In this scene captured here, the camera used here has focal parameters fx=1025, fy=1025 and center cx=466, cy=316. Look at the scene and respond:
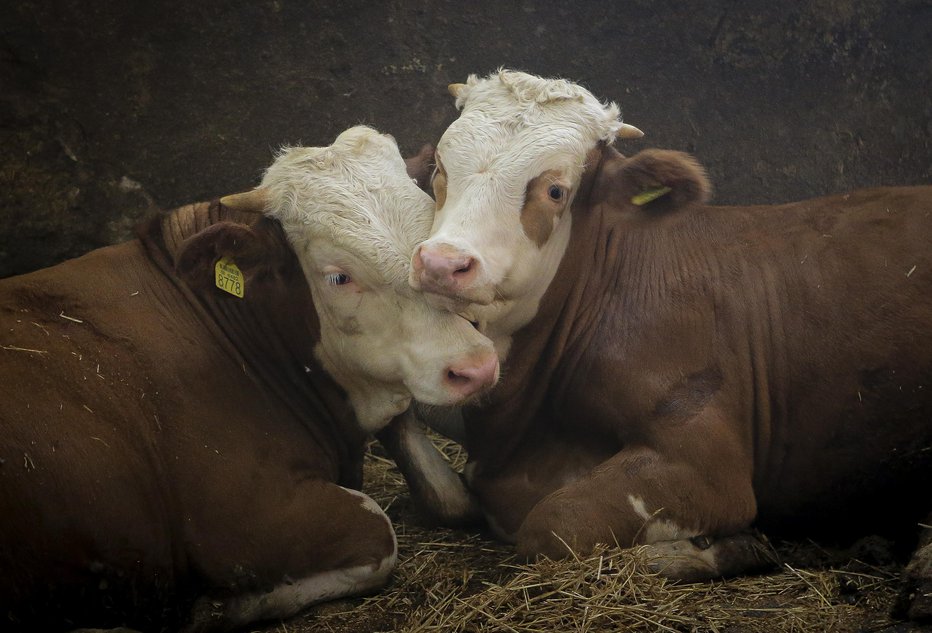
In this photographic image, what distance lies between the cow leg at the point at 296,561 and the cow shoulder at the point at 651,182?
2.01 metres

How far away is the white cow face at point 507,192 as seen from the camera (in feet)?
14.6

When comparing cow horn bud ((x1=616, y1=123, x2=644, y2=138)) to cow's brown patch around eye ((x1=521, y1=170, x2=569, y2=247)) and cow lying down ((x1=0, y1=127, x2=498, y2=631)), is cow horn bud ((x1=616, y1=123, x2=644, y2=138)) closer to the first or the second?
cow's brown patch around eye ((x1=521, y1=170, x2=569, y2=247))

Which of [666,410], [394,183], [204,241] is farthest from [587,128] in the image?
[204,241]

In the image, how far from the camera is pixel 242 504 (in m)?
4.63

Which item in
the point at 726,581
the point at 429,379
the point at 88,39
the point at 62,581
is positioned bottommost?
the point at 726,581

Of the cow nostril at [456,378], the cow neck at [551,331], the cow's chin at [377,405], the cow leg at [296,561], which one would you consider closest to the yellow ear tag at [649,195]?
the cow neck at [551,331]

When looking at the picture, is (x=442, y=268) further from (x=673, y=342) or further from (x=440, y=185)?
(x=673, y=342)

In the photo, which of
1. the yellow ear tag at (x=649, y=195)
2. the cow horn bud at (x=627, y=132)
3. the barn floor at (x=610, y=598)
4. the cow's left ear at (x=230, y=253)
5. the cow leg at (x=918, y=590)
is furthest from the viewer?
the cow horn bud at (x=627, y=132)

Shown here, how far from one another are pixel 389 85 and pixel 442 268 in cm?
306

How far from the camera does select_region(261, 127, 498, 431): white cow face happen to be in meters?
4.58

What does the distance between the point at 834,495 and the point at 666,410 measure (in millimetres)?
1031

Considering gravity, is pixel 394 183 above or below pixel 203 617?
above

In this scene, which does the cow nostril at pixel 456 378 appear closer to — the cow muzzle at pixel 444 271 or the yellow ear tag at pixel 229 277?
the cow muzzle at pixel 444 271

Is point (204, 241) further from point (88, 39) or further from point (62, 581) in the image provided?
point (88, 39)
